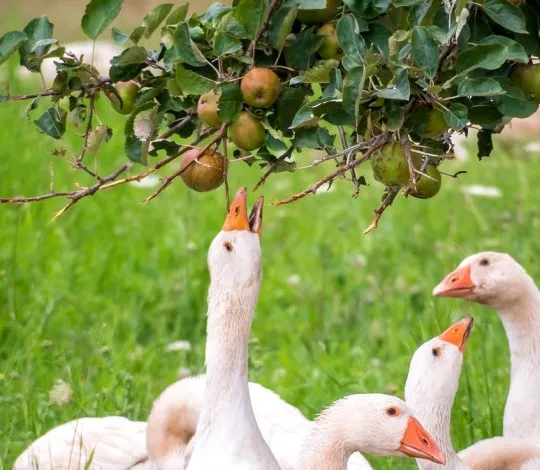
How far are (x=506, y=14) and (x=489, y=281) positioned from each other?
129 cm

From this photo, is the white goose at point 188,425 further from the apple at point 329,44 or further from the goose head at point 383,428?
the apple at point 329,44

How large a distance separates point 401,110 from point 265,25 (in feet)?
0.99

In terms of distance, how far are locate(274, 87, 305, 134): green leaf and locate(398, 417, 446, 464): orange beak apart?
0.69m

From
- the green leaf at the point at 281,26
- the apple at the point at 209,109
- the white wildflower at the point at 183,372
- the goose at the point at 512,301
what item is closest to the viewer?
the green leaf at the point at 281,26

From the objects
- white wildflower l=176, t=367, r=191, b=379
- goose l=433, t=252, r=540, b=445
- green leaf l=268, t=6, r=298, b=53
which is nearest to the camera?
green leaf l=268, t=6, r=298, b=53

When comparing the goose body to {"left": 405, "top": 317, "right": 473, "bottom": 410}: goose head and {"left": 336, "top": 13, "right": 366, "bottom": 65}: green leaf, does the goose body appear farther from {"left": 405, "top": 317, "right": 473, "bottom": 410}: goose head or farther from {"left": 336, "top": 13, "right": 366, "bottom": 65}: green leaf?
{"left": 336, "top": 13, "right": 366, "bottom": 65}: green leaf

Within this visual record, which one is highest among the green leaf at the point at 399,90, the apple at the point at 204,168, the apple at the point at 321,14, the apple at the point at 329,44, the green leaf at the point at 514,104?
the apple at the point at 321,14

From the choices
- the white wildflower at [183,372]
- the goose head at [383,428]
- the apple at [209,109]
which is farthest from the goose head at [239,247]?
the white wildflower at [183,372]

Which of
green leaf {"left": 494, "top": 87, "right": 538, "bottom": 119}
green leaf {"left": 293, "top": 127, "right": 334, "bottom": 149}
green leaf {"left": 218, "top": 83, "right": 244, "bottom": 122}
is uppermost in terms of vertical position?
green leaf {"left": 218, "top": 83, "right": 244, "bottom": 122}

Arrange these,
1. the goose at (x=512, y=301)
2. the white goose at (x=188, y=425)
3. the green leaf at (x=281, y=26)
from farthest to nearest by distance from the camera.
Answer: the goose at (x=512, y=301), the white goose at (x=188, y=425), the green leaf at (x=281, y=26)

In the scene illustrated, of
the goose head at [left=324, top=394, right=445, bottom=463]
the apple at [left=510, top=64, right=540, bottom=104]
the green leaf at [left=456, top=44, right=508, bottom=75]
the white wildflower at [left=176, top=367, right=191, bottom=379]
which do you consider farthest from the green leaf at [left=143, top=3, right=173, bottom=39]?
the white wildflower at [left=176, top=367, right=191, bottom=379]

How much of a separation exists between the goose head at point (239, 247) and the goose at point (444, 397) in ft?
1.89

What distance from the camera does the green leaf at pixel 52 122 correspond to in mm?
2518

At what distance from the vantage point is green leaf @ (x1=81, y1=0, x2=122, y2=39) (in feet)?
7.88
